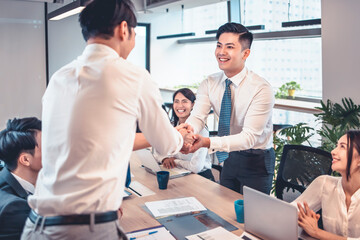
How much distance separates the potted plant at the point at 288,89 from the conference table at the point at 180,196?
3565 mm

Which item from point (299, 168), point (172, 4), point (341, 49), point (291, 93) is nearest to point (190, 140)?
point (299, 168)

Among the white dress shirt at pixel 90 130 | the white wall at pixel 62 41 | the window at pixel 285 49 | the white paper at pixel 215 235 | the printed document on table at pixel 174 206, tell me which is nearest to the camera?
the white dress shirt at pixel 90 130

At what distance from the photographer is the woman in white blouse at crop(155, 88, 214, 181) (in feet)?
9.52

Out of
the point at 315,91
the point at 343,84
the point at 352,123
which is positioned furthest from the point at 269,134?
the point at 315,91

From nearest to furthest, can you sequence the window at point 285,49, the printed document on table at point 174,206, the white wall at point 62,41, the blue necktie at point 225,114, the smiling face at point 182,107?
the printed document on table at point 174,206 < the blue necktie at point 225,114 < the smiling face at point 182,107 < the window at point 285,49 < the white wall at point 62,41

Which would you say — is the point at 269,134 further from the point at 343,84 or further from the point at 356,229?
the point at 343,84

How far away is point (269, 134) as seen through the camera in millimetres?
2641

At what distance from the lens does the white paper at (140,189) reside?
91.0 inches

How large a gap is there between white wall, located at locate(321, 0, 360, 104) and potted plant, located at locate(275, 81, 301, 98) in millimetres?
1714

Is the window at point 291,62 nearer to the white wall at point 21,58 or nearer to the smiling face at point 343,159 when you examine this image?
the white wall at point 21,58

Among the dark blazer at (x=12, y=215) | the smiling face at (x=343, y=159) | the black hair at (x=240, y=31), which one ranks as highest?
the black hair at (x=240, y=31)

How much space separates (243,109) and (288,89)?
11.2ft

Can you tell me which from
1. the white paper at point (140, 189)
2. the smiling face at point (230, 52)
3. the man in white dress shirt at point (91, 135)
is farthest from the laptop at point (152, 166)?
the man in white dress shirt at point (91, 135)

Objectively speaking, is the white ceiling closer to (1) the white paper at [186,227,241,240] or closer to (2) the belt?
(1) the white paper at [186,227,241,240]
